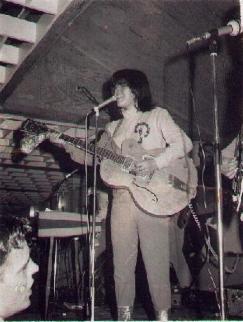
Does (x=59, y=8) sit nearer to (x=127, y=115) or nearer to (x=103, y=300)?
(x=127, y=115)

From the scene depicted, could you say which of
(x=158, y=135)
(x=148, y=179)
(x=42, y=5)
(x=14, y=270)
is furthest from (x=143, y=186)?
(x=42, y=5)

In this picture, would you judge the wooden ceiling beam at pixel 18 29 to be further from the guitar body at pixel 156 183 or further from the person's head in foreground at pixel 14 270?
the person's head in foreground at pixel 14 270

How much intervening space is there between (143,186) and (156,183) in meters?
0.11

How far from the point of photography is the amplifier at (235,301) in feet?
8.84

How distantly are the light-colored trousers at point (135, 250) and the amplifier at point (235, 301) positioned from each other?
0.52 metres

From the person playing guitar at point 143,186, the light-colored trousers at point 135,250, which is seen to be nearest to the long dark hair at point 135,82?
the person playing guitar at point 143,186

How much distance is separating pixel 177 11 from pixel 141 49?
2.06 ft

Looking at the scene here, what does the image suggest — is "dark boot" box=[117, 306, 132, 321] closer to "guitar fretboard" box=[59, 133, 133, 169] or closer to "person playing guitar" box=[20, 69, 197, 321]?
"person playing guitar" box=[20, 69, 197, 321]

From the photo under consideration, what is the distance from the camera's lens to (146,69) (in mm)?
4230

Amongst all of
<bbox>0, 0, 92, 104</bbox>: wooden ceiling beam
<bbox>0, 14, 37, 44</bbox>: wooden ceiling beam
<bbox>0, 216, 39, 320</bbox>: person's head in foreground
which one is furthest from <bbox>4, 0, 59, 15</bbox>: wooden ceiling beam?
<bbox>0, 216, 39, 320</bbox>: person's head in foreground

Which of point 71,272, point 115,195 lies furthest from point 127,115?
point 71,272

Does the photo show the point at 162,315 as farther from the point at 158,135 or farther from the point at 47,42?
the point at 47,42

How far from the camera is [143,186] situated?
275 cm

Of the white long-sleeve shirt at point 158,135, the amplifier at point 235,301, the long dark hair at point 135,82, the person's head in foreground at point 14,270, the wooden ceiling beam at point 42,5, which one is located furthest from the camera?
the long dark hair at point 135,82
